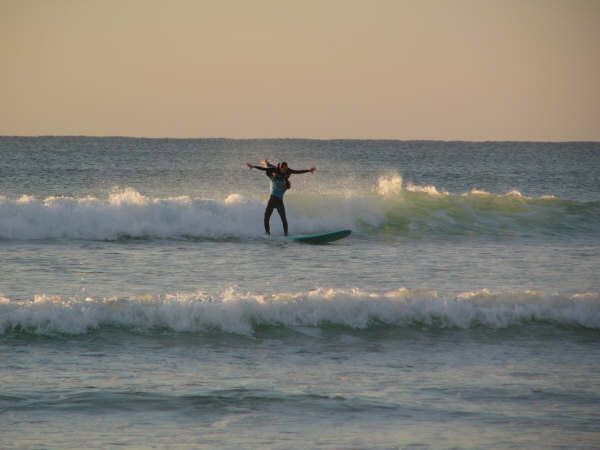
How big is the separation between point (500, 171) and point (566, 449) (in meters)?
61.0

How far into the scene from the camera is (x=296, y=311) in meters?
11.3

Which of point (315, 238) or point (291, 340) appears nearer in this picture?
point (291, 340)

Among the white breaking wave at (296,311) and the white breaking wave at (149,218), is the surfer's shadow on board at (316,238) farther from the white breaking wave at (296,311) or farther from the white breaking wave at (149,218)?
the white breaking wave at (296,311)

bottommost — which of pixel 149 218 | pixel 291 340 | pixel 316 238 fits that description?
pixel 291 340

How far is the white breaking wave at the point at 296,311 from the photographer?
35.2ft

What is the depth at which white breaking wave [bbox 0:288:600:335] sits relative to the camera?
35.2 feet

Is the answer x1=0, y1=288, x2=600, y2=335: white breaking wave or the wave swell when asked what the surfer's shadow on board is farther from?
x1=0, y1=288, x2=600, y2=335: white breaking wave

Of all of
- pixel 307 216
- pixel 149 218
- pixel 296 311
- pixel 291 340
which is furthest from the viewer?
pixel 307 216

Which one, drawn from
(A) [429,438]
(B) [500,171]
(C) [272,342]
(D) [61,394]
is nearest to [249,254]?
(C) [272,342]

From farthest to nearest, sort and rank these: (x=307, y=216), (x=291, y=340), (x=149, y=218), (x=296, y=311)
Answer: (x=307, y=216) < (x=149, y=218) < (x=296, y=311) < (x=291, y=340)

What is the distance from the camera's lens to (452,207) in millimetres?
26531

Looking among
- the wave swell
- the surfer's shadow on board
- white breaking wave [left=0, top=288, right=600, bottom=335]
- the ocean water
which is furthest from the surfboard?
white breaking wave [left=0, top=288, right=600, bottom=335]

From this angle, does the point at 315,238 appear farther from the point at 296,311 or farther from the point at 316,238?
the point at 296,311

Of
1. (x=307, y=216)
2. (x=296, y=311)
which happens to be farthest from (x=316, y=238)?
(x=296, y=311)
